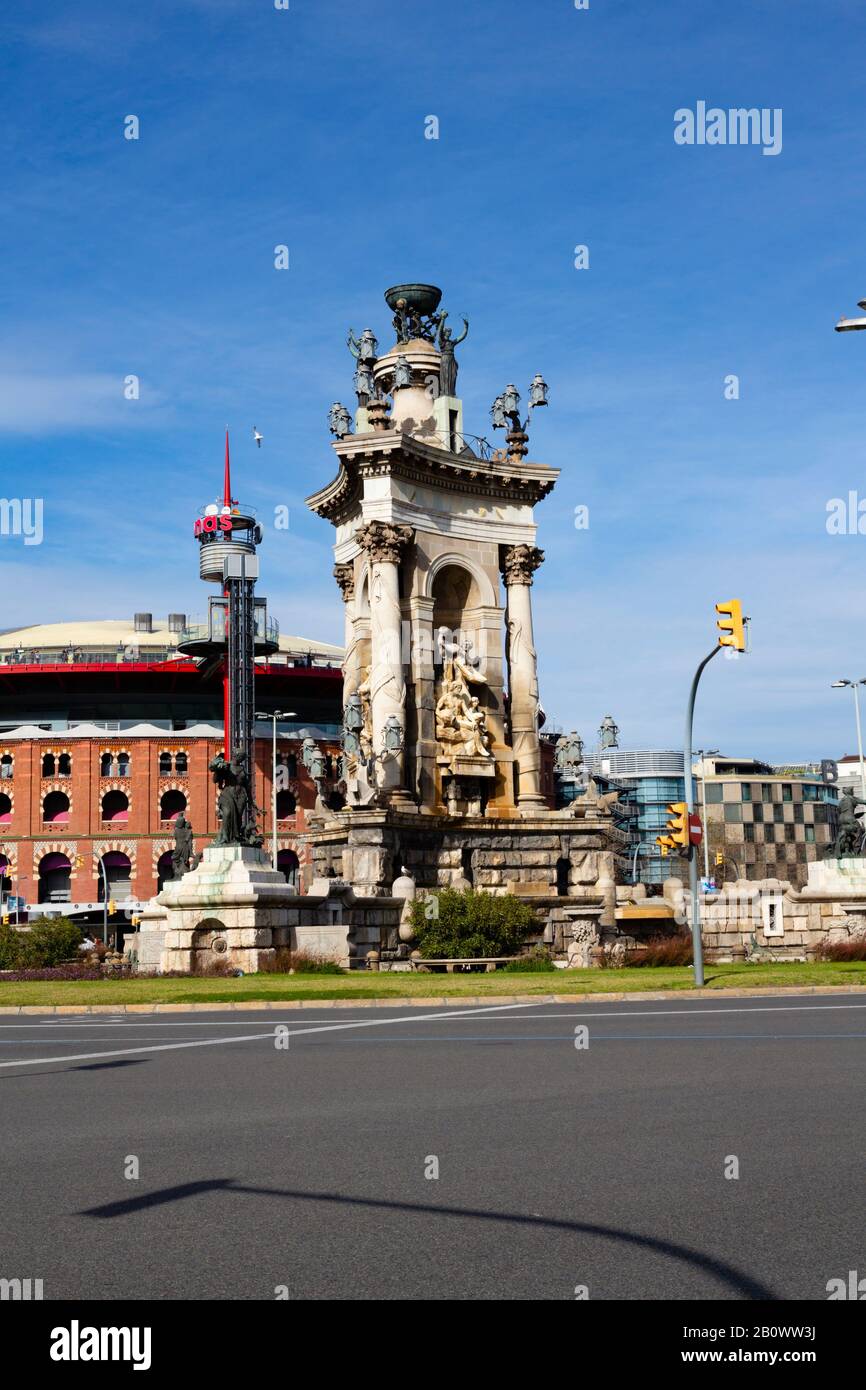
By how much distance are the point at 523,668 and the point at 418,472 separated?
6.74 metres

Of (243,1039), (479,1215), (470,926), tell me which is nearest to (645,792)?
(470,926)

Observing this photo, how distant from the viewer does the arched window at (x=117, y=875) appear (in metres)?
85.3

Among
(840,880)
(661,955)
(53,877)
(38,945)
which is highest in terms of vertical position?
(53,877)

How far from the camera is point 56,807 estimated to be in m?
87.8

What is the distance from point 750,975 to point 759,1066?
14913 millimetres

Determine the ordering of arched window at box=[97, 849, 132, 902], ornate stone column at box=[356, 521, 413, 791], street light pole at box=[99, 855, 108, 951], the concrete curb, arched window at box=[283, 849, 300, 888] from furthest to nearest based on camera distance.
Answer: arched window at box=[283, 849, 300, 888], arched window at box=[97, 849, 132, 902], street light pole at box=[99, 855, 108, 951], ornate stone column at box=[356, 521, 413, 791], the concrete curb

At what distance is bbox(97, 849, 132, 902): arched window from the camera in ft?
280

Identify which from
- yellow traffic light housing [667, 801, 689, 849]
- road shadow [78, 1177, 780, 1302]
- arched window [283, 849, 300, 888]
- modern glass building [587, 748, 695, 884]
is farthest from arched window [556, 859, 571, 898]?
modern glass building [587, 748, 695, 884]

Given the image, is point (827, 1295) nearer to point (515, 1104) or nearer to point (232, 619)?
point (515, 1104)

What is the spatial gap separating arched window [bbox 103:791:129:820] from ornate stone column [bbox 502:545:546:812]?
47.5 m

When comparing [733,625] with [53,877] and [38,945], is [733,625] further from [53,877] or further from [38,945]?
[53,877]

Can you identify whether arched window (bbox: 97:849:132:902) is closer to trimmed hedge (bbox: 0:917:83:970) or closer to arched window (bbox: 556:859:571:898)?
arched window (bbox: 556:859:571:898)

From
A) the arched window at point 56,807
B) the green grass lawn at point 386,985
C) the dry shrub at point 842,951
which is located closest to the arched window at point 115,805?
the arched window at point 56,807
